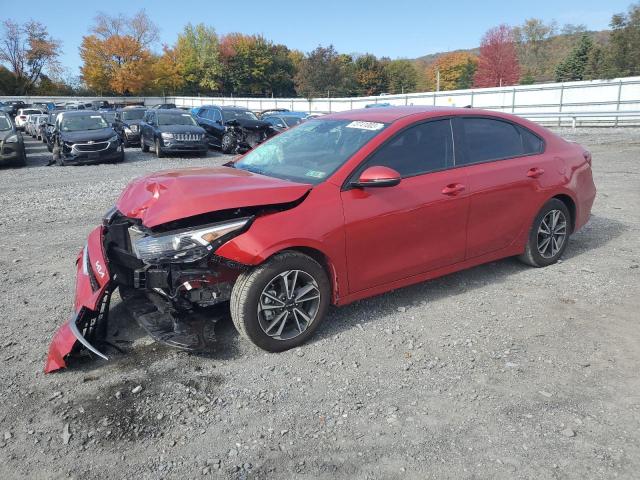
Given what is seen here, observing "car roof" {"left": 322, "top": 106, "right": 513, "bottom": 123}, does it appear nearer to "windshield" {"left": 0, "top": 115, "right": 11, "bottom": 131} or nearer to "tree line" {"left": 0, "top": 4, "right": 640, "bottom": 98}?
"windshield" {"left": 0, "top": 115, "right": 11, "bottom": 131}

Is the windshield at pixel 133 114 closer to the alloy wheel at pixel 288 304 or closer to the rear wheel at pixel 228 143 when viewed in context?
the rear wheel at pixel 228 143

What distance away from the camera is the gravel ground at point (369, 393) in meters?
2.63

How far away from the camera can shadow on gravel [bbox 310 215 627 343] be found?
168 inches

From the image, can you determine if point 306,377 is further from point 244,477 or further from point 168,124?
point 168,124

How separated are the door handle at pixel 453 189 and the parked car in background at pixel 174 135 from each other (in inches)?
526

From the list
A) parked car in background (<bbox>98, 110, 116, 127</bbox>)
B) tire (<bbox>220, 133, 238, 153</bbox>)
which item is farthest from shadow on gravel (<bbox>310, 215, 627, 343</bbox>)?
parked car in background (<bbox>98, 110, 116, 127</bbox>)

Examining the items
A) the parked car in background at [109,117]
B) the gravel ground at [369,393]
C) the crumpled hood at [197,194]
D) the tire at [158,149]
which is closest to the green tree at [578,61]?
the parked car in background at [109,117]

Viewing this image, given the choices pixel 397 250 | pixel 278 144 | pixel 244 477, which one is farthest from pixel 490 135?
pixel 244 477

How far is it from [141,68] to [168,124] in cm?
5595

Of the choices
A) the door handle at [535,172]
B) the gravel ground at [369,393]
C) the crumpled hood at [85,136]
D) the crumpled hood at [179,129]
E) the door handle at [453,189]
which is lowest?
the gravel ground at [369,393]

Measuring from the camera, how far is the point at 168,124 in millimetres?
17188

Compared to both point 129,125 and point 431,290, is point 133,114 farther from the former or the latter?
point 431,290

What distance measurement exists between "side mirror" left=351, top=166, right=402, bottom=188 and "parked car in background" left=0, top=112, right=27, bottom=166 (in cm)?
1413

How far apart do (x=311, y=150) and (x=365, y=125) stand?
0.51m
